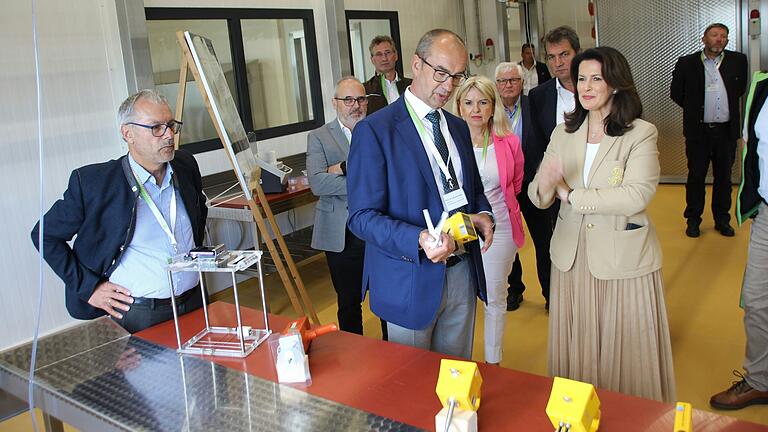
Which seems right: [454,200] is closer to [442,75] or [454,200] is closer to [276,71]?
[442,75]

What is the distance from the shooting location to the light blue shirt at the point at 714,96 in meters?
6.01

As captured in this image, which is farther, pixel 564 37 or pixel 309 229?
pixel 309 229

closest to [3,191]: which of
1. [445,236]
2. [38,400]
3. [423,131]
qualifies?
[38,400]

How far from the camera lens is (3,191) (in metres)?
3.76

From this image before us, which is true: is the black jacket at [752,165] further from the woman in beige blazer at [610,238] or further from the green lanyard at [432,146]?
the green lanyard at [432,146]

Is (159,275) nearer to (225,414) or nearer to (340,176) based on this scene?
(225,414)

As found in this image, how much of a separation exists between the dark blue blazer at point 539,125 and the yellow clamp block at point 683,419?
9.19 feet

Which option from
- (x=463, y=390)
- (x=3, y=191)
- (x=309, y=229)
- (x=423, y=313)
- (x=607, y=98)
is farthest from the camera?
(x=309, y=229)

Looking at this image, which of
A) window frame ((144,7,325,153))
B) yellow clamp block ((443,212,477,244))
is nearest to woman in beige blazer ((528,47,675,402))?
yellow clamp block ((443,212,477,244))

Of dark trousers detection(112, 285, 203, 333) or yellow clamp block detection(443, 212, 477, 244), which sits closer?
yellow clamp block detection(443, 212, 477, 244)

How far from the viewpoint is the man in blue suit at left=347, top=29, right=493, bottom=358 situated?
204cm

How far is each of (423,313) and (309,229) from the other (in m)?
3.69

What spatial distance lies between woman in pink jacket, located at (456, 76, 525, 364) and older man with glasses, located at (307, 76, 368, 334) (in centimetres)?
61

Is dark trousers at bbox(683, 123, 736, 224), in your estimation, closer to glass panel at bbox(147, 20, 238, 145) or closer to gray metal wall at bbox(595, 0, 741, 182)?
gray metal wall at bbox(595, 0, 741, 182)
